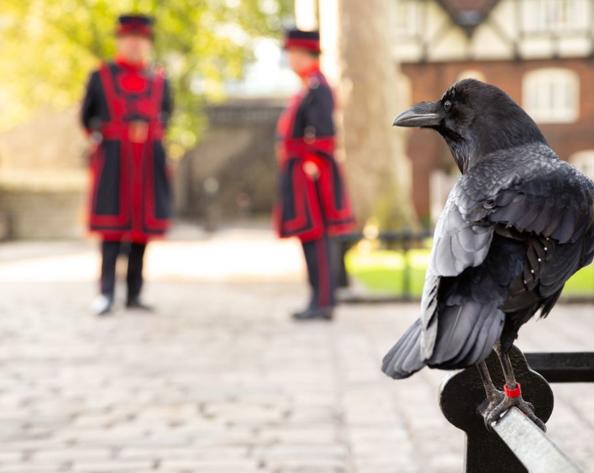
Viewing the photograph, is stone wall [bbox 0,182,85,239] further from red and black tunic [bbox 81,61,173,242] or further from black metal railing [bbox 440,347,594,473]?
black metal railing [bbox 440,347,594,473]

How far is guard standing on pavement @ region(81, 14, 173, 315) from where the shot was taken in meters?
7.49

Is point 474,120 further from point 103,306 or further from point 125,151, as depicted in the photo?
point 103,306

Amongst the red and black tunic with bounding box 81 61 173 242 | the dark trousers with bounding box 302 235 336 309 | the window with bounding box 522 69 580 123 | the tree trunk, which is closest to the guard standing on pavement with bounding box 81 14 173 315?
the red and black tunic with bounding box 81 61 173 242

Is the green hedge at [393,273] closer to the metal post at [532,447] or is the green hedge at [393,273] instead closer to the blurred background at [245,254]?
the blurred background at [245,254]

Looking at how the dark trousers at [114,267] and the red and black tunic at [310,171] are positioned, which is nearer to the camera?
the red and black tunic at [310,171]

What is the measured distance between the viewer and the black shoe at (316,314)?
7.22 meters

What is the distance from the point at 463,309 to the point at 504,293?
11 centimetres

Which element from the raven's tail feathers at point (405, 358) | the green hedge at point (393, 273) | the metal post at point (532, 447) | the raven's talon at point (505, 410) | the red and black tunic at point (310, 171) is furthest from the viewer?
the green hedge at point (393, 273)

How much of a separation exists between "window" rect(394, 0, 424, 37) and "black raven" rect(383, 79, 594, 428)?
26.3 meters

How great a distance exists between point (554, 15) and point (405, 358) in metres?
28.7

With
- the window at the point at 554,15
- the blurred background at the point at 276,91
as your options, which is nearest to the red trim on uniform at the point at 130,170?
the blurred background at the point at 276,91

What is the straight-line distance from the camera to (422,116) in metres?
1.84

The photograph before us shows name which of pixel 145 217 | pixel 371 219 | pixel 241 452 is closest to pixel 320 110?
pixel 145 217

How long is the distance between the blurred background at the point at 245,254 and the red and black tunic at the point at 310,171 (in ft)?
2.37
